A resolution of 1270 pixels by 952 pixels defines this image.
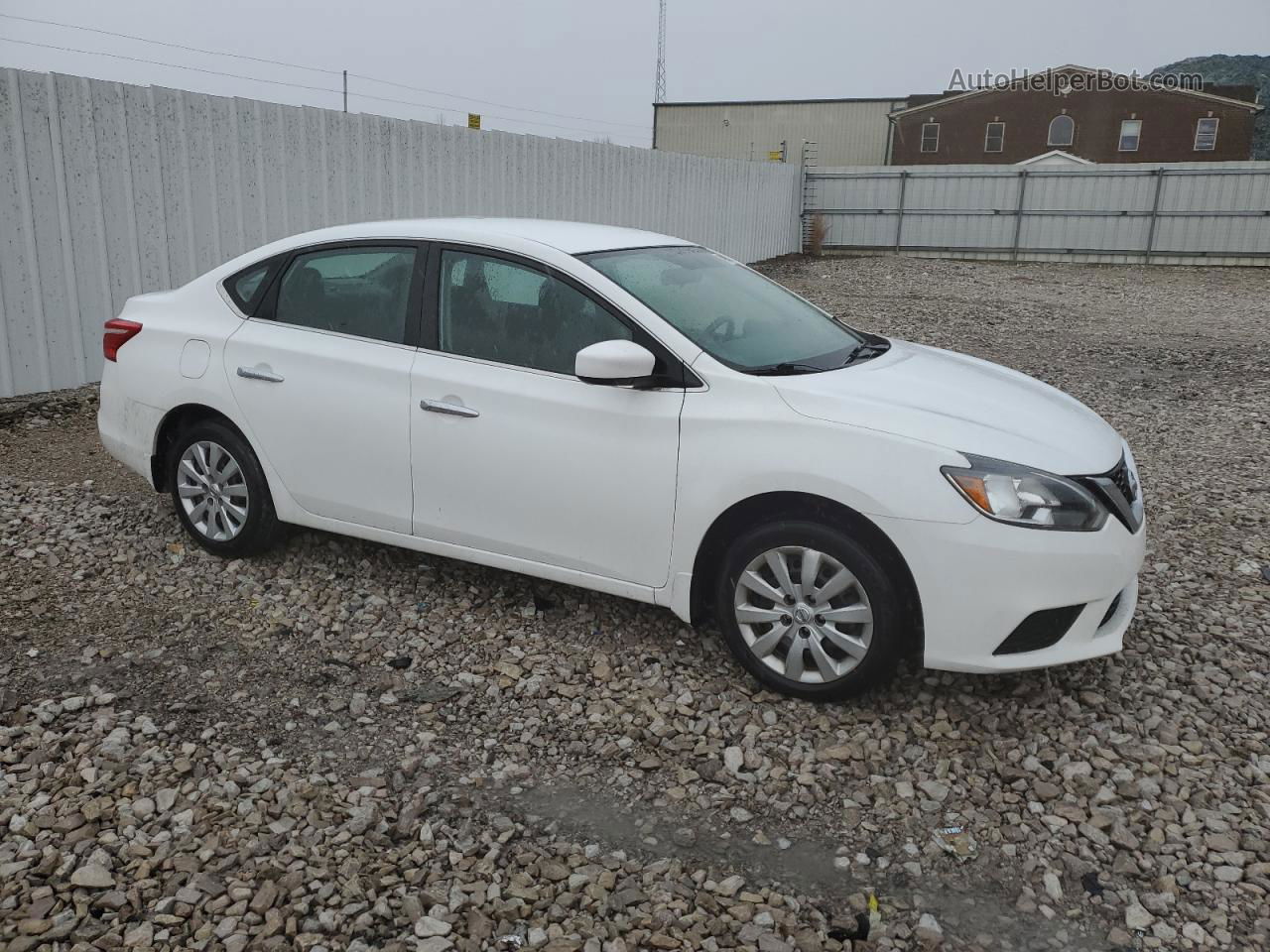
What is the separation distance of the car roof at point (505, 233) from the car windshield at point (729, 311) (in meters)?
0.11

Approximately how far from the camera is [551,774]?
3363 millimetres

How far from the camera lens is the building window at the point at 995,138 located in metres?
45.4

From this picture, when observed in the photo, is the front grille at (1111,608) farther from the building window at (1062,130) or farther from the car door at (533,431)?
the building window at (1062,130)

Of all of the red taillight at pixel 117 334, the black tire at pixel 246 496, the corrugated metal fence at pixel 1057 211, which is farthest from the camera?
the corrugated metal fence at pixel 1057 211

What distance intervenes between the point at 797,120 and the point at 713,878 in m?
47.9

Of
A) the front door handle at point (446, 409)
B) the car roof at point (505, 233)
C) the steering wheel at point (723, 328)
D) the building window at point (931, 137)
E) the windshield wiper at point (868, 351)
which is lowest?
the front door handle at point (446, 409)

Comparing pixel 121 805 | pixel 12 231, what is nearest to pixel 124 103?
pixel 12 231

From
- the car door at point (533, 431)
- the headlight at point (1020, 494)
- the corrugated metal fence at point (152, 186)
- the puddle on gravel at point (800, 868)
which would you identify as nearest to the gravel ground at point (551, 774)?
the puddle on gravel at point (800, 868)

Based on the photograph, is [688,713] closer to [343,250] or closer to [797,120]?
[343,250]

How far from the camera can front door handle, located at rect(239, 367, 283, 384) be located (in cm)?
450

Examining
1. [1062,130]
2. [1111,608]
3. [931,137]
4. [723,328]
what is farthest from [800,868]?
[1062,130]

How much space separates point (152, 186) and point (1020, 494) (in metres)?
7.39

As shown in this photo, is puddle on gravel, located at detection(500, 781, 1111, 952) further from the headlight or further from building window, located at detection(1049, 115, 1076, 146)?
building window, located at detection(1049, 115, 1076, 146)

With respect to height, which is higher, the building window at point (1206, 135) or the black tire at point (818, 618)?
the building window at point (1206, 135)
